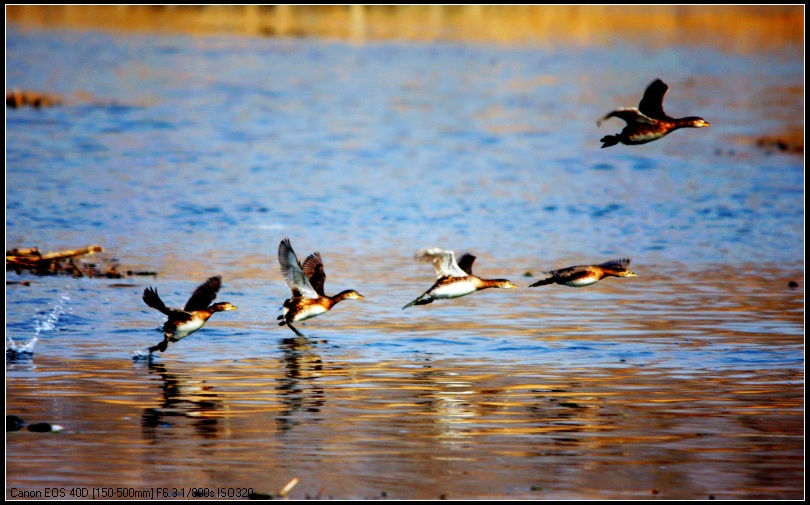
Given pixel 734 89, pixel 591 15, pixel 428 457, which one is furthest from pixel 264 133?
pixel 591 15

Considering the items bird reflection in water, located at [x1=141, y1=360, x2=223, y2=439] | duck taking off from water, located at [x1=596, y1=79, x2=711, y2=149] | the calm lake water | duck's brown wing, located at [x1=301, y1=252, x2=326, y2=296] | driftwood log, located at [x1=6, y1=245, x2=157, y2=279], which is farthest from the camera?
driftwood log, located at [x1=6, y1=245, x2=157, y2=279]

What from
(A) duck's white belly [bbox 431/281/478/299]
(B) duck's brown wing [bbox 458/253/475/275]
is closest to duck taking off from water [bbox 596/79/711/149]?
(B) duck's brown wing [bbox 458/253/475/275]

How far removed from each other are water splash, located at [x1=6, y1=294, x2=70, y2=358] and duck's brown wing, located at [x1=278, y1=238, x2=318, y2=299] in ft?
8.72

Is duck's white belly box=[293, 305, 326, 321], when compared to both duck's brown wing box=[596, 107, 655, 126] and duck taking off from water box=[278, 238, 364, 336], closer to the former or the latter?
duck taking off from water box=[278, 238, 364, 336]

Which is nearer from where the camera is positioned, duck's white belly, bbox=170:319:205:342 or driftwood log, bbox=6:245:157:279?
duck's white belly, bbox=170:319:205:342

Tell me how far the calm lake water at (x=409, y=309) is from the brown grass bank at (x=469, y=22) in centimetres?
2576

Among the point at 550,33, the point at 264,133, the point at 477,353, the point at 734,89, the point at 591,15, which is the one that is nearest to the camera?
the point at 477,353

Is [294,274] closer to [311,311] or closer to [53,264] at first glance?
[311,311]

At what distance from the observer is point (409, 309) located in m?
15.4

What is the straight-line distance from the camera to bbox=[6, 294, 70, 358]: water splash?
1257 cm

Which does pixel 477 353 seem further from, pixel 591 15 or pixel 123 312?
pixel 591 15

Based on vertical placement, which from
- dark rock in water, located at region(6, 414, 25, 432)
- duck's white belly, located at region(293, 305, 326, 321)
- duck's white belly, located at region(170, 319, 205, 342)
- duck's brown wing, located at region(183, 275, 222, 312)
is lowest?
dark rock in water, located at region(6, 414, 25, 432)

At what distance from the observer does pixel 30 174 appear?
26.0 meters

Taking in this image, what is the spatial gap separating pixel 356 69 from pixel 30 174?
26574mm
